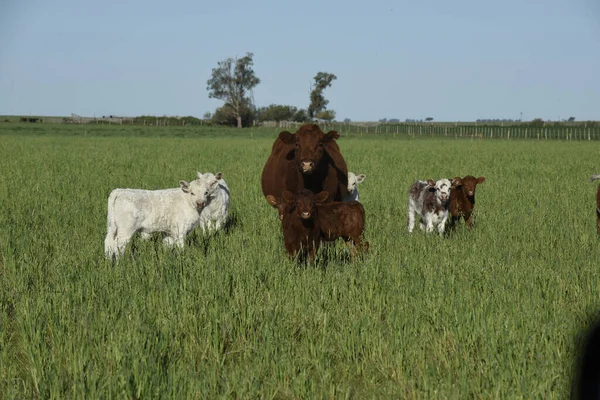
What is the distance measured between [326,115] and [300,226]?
112 meters

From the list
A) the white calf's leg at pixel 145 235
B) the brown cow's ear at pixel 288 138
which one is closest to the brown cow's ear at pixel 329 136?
the brown cow's ear at pixel 288 138

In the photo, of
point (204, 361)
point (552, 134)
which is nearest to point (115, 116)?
point (552, 134)

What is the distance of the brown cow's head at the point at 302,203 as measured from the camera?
6699 millimetres

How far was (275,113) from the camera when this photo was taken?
405 feet

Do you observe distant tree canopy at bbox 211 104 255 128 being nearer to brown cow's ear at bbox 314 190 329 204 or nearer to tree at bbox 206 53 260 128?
tree at bbox 206 53 260 128

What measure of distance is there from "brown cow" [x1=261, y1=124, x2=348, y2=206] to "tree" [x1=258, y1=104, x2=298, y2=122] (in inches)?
4486

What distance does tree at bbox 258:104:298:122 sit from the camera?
405 ft

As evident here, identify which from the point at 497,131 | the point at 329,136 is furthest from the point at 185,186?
the point at 497,131

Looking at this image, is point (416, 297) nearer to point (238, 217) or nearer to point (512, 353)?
point (512, 353)

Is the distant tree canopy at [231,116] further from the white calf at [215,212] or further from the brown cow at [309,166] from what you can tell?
the brown cow at [309,166]

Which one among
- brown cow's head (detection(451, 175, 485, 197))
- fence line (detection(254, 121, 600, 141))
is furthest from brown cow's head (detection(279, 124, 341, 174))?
fence line (detection(254, 121, 600, 141))

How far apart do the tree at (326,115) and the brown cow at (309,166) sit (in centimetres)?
10568

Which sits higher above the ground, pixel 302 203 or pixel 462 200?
pixel 302 203

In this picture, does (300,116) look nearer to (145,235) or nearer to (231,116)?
(231,116)
